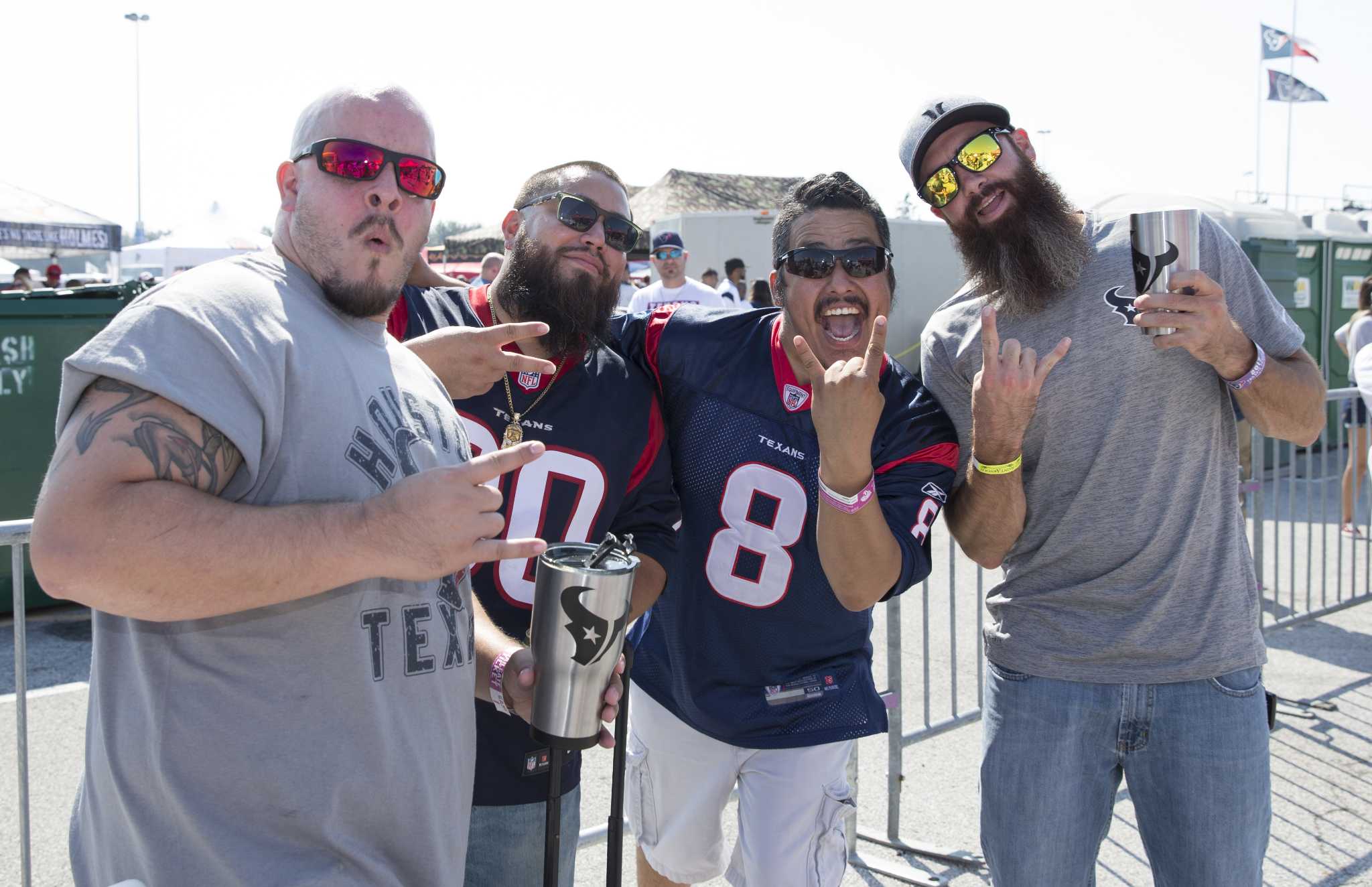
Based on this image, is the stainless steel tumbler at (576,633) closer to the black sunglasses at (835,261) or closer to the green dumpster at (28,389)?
the black sunglasses at (835,261)

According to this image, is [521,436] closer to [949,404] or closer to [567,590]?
[567,590]

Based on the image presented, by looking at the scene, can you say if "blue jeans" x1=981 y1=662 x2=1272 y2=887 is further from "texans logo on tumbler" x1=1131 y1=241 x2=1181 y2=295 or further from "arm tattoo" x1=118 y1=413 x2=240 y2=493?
"arm tattoo" x1=118 y1=413 x2=240 y2=493

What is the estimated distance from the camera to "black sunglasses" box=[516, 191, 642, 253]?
2.90 metres

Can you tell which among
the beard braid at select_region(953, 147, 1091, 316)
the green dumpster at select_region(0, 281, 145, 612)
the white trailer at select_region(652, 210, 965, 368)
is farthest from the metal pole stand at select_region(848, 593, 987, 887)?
the white trailer at select_region(652, 210, 965, 368)

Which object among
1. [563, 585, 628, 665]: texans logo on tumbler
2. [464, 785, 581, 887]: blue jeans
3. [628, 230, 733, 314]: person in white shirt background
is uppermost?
[628, 230, 733, 314]: person in white shirt background

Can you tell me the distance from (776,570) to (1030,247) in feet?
3.66

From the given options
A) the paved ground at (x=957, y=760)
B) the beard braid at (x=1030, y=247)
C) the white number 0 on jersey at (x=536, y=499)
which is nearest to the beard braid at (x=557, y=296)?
the white number 0 on jersey at (x=536, y=499)

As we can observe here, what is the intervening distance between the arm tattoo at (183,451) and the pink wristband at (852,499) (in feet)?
4.92

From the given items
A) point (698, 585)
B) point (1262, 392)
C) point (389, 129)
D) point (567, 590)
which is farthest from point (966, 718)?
point (389, 129)

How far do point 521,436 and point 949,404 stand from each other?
1.20 m

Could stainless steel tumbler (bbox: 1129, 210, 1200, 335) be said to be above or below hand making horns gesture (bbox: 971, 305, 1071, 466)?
above

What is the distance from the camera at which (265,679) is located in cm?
147

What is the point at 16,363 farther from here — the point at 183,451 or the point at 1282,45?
the point at 1282,45

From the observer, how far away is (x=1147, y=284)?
92.1 inches
